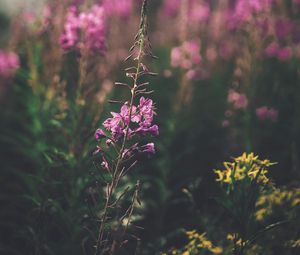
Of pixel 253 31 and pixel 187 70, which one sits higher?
pixel 253 31

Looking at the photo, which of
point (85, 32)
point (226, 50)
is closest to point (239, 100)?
point (85, 32)

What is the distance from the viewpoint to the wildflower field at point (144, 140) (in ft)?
7.07

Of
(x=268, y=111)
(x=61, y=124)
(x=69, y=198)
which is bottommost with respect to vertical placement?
(x=69, y=198)

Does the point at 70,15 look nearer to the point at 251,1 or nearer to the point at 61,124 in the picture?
the point at 61,124

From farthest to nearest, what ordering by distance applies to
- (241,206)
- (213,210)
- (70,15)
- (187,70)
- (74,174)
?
1. (187,70)
2. (213,210)
3. (70,15)
4. (74,174)
5. (241,206)

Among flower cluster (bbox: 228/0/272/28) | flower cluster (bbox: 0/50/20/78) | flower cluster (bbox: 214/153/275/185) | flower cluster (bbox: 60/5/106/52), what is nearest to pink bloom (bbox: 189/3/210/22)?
flower cluster (bbox: 228/0/272/28)

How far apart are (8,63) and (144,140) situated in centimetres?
235

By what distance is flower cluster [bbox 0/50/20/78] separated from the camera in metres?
5.23

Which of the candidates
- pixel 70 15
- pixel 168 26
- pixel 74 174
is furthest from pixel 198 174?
pixel 168 26

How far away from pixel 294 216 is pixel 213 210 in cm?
160

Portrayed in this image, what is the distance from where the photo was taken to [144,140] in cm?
465

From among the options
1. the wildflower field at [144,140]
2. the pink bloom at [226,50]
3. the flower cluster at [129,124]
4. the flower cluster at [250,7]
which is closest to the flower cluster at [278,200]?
the wildflower field at [144,140]

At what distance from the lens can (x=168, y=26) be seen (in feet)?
27.0

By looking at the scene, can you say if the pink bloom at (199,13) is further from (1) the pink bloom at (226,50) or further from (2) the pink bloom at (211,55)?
(1) the pink bloom at (226,50)
